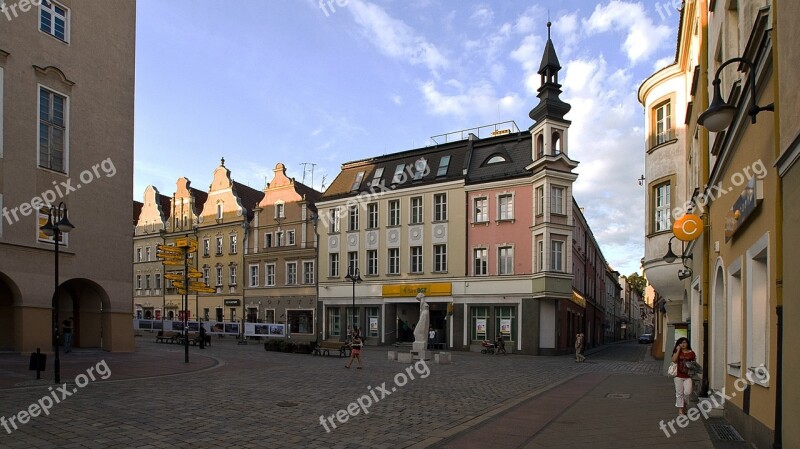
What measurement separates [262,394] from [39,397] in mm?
4936

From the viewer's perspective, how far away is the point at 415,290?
42.2 m

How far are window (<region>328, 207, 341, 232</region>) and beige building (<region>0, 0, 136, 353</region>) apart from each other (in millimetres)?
19887

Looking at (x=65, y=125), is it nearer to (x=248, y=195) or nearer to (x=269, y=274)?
(x=269, y=274)

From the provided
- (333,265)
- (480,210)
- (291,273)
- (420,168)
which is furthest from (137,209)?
(480,210)

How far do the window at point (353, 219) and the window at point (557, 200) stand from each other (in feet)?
53.2

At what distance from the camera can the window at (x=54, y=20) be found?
25328mm

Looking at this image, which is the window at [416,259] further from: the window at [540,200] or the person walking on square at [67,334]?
the person walking on square at [67,334]

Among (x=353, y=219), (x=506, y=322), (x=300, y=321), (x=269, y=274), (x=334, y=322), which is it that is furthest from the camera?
(x=269, y=274)

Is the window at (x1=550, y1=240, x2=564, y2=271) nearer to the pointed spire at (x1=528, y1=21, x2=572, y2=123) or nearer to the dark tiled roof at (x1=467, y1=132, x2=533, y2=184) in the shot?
the dark tiled roof at (x1=467, y1=132, x2=533, y2=184)

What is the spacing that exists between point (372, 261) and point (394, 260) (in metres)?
2.10

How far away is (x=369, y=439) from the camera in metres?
9.81

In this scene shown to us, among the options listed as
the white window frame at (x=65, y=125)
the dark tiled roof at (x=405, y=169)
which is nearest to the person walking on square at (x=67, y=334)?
the white window frame at (x=65, y=125)

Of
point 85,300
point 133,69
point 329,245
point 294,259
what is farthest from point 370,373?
point 294,259

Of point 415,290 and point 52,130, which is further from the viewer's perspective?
point 415,290
